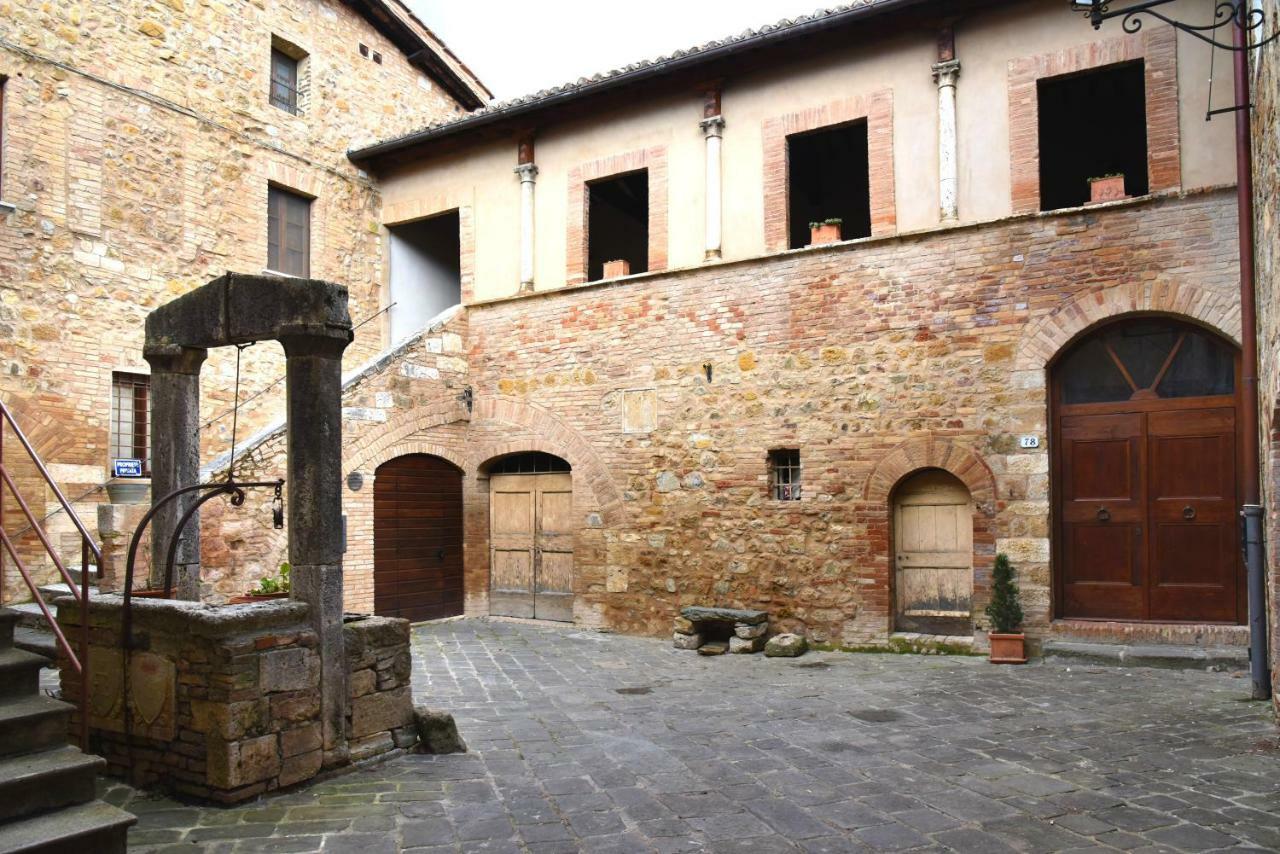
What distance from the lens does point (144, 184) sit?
11062mm

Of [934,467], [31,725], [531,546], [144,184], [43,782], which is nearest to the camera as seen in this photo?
[43,782]

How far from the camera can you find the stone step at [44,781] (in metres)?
3.62

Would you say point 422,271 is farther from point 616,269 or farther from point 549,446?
point 549,446

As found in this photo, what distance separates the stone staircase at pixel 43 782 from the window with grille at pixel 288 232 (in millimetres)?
9475

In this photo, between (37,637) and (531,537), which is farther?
(531,537)

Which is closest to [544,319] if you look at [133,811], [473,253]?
[473,253]

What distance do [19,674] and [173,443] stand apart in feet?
7.20

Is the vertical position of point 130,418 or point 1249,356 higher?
point 1249,356

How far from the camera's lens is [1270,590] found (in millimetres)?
6598

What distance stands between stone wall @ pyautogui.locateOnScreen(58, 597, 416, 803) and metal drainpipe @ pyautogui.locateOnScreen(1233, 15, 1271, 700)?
6.43m

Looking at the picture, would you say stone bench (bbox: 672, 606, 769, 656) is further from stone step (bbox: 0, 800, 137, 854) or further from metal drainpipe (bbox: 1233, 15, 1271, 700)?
stone step (bbox: 0, 800, 137, 854)

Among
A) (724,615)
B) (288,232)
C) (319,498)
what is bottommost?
(724,615)

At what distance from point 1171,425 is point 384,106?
12097 mm

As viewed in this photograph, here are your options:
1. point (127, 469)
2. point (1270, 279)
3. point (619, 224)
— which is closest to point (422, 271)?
point (619, 224)
